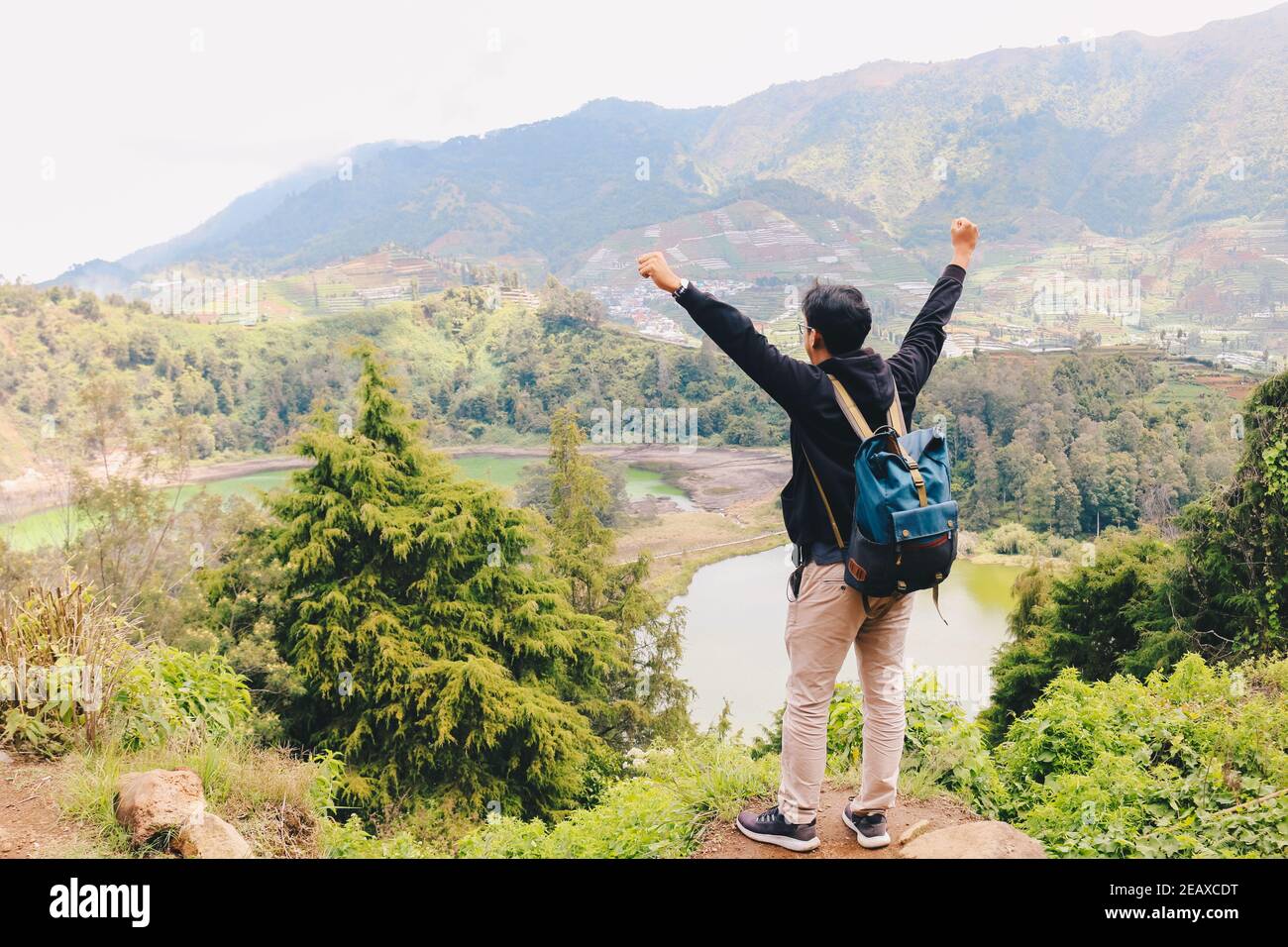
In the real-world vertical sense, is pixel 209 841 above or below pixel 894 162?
below

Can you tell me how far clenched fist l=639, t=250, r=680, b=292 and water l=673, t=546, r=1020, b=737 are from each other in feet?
62.8

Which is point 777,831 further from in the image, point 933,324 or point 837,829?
point 933,324

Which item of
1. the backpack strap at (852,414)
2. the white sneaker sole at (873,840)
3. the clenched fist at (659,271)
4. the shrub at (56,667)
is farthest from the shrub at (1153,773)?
the shrub at (56,667)

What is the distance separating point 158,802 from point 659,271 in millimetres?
1977

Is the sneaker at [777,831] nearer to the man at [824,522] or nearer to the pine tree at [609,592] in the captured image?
the man at [824,522]

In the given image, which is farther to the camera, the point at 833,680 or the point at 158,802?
the point at 158,802

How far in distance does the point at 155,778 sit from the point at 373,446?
28.0 ft

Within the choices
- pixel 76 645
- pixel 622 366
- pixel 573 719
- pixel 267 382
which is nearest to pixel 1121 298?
pixel 622 366

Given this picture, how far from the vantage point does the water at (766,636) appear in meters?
24.4

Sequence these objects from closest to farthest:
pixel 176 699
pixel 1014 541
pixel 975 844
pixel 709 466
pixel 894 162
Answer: pixel 975 844 < pixel 176 699 < pixel 1014 541 < pixel 709 466 < pixel 894 162

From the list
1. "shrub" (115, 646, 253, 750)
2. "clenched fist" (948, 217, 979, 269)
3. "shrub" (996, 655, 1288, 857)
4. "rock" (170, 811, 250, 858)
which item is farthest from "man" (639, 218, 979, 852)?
"shrub" (115, 646, 253, 750)

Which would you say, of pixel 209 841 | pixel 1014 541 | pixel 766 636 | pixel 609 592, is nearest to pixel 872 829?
pixel 209 841

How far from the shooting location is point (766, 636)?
31328 mm
